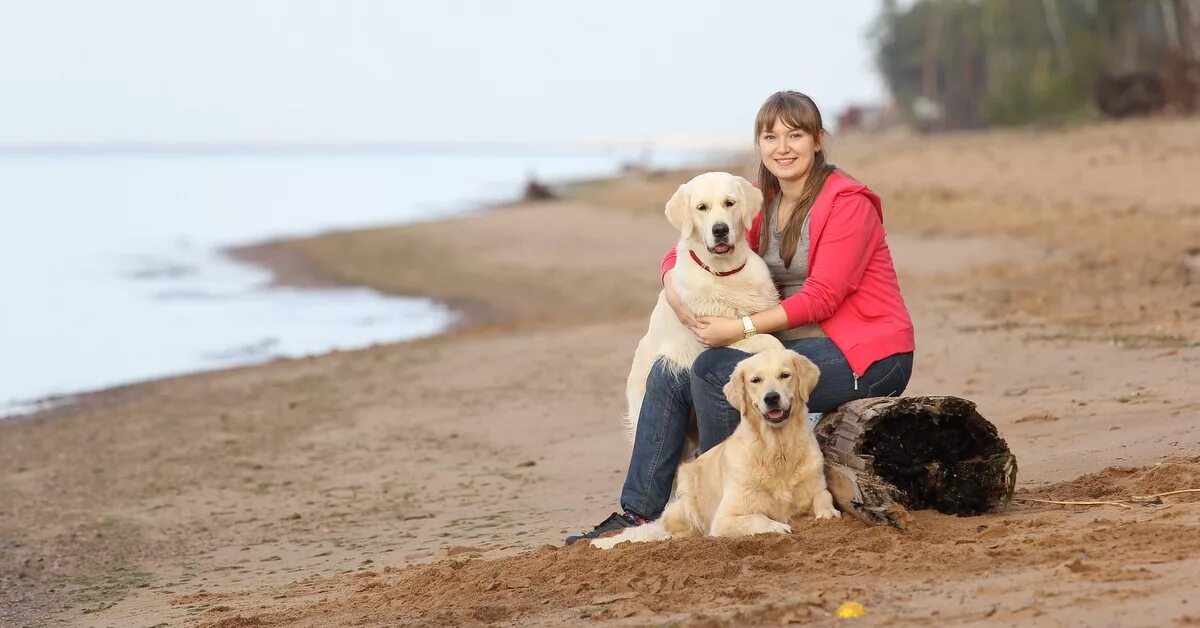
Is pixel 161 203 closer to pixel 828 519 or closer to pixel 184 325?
pixel 184 325

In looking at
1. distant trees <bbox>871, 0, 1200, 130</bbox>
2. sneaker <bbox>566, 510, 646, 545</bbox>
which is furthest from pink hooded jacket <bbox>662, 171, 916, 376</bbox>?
distant trees <bbox>871, 0, 1200, 130</bbox>

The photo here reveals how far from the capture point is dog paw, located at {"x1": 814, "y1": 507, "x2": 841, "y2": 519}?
5.07 m

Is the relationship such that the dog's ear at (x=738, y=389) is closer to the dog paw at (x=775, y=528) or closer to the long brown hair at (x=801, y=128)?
the dog paw at (x=775, y=528)

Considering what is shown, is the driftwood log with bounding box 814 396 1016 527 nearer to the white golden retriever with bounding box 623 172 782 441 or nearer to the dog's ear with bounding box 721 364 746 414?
the dog's ear with bounding box 721 364 746 414

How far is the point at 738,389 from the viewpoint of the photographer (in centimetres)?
505

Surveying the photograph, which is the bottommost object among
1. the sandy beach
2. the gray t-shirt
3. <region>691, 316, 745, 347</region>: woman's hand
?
the sandy beach

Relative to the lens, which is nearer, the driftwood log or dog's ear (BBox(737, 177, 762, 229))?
the driftwood log

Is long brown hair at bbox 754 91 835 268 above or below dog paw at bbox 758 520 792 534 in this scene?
above

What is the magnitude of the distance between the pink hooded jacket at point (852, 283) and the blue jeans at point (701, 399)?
0.06 m

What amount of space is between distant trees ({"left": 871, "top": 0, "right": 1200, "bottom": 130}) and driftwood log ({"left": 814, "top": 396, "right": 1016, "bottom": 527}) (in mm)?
21747

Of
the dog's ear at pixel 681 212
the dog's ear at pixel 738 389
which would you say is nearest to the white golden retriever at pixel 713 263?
the dog's ear at pixel 681 212

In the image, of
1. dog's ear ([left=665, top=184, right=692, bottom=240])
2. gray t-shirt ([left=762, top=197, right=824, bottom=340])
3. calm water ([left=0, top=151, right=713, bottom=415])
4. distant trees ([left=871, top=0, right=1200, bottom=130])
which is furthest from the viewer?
distant trees ([left=871, top=0, right=1200, bottom=130])

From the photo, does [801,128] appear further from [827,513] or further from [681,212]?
[827,513]

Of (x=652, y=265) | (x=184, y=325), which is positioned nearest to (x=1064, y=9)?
(x=652, y=265)
